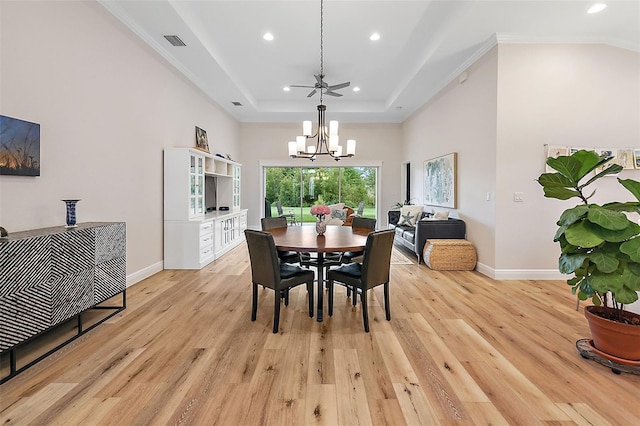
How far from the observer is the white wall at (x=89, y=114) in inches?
96.3

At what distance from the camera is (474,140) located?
15.6 ft

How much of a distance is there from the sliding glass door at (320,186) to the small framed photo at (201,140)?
9.54 ft

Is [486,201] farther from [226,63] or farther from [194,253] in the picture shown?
[226,63]

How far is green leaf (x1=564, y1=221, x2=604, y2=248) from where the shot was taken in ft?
6.46

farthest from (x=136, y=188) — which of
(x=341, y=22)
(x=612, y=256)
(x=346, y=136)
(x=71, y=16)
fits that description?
(x=346, y=136)

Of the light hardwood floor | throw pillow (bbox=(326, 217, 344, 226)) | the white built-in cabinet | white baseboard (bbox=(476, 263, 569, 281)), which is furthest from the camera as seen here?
throw pillow (bbox=(326, 217, 344, 226))

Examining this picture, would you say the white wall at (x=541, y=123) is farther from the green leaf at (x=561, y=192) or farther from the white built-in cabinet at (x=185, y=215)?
the white built-in cabinet at (x=185, y=215)

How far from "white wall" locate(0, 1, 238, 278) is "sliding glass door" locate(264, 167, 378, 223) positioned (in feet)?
13.6

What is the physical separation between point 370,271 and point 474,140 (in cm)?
327

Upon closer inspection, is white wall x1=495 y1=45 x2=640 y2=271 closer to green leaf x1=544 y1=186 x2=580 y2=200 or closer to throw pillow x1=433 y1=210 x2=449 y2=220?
throw pillow x1=433 y1=210 x2=449 y2=220

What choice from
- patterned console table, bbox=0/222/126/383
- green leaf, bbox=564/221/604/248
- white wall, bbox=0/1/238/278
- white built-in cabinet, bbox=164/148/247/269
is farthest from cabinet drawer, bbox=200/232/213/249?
green leaf, bbox=564/221/604/248

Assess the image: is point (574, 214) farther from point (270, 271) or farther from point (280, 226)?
point (280, 226)

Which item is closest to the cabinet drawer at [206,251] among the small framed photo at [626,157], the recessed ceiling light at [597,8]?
the recessed ceiling light at [597,8]

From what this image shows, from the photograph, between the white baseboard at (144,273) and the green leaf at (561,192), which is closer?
the green leaf at (561,192)
